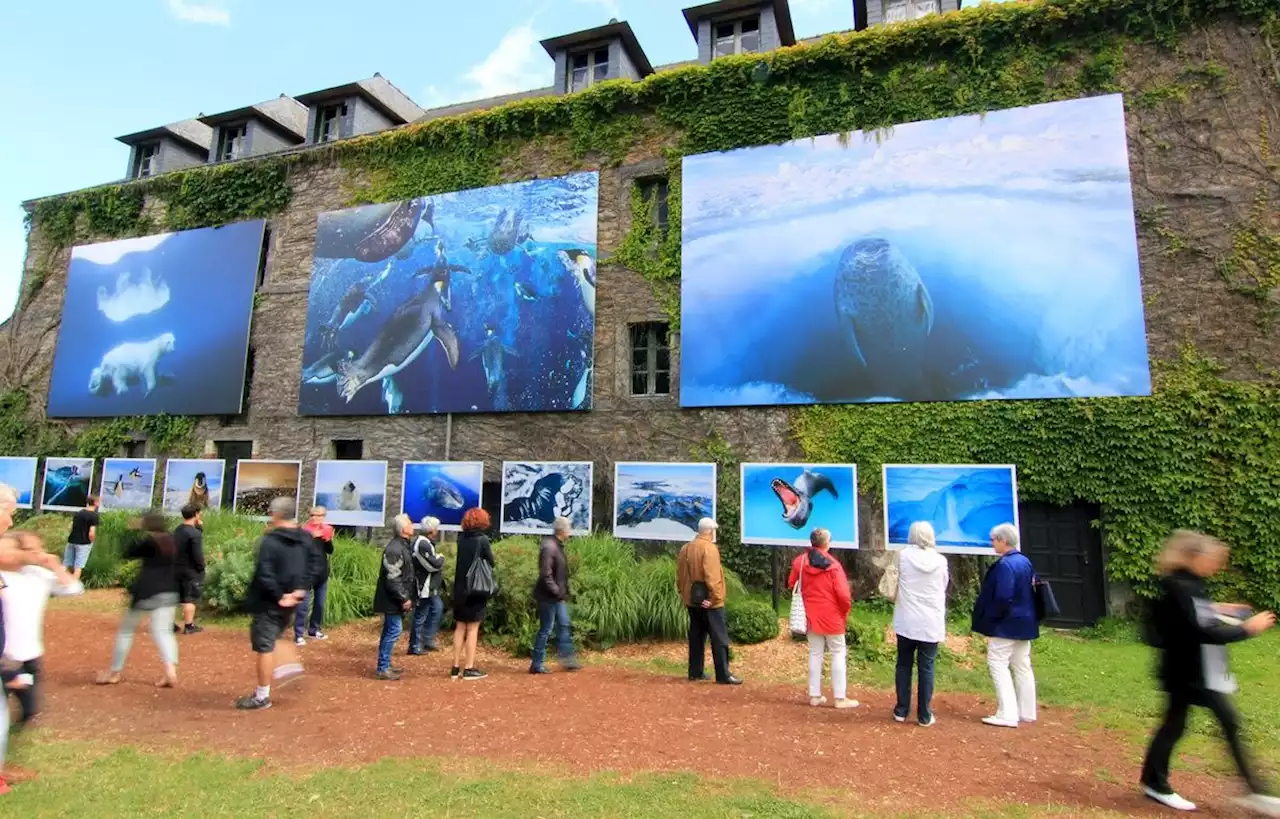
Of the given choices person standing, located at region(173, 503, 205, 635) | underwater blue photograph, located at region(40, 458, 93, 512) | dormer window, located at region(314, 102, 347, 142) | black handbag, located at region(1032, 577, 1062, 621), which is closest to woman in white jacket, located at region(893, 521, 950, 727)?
black handbag, located at region(1032, 577, 1062, 621)

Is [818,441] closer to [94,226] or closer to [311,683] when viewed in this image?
[311,683]

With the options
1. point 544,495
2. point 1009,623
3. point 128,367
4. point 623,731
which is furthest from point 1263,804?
point 128,367

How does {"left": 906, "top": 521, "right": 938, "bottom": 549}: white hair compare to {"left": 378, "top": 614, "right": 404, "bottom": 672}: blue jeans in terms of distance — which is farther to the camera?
{"left": 378, "top": 614, "right": 404, "bottom": 672}: blue jeans

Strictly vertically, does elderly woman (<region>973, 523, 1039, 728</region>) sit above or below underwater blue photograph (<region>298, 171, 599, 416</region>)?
below

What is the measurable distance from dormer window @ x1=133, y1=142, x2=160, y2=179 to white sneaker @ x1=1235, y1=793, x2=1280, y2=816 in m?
27.6

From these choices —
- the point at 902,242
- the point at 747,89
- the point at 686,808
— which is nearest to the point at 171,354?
the point at 747,89

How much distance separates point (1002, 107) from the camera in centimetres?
1304

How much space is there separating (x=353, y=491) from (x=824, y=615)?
1159cm

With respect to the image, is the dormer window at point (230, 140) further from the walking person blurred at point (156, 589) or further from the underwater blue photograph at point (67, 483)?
the walking person blurred at point (156, 589)

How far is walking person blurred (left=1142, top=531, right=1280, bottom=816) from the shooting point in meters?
4.37

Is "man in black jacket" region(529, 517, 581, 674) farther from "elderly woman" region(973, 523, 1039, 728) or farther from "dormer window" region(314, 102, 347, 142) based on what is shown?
→ "dormer window" region(314, 102, 347, 142)

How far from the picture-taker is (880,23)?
15.2 metres

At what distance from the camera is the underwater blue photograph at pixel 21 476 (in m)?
18.7

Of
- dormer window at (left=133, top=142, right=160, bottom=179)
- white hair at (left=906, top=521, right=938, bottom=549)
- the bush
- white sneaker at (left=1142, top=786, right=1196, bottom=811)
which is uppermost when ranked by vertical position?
dormer window at (left=133, top=142, right=160, bottom=179)
